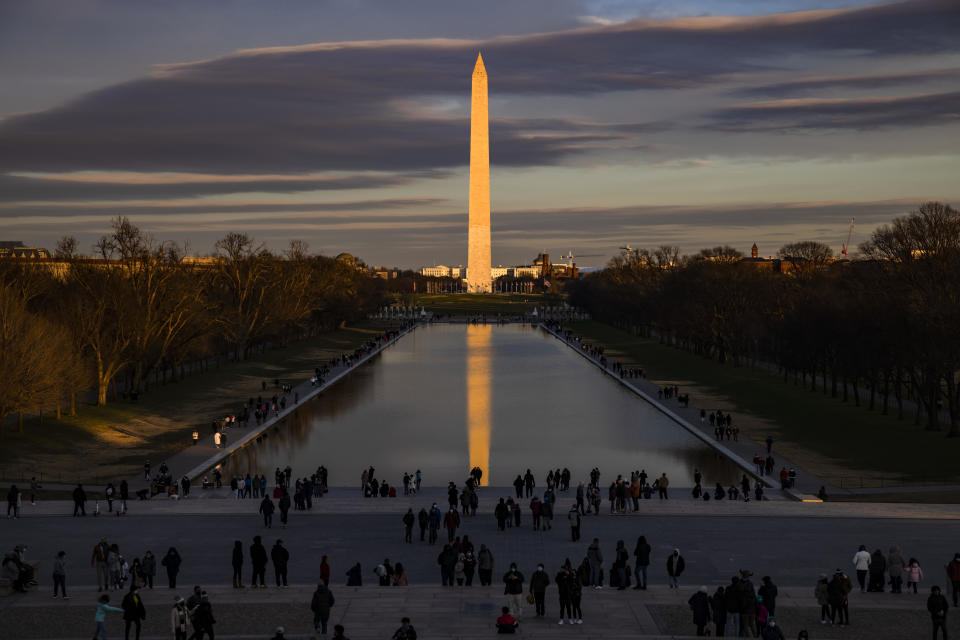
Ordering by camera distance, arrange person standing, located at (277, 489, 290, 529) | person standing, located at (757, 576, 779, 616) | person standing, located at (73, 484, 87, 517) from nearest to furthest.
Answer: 1. person standing, located at (757, 576, 779, 616)
2. person standing, located at (277, 489, 290, 529)
3. person standing, located at (73, 484, 87, 517)

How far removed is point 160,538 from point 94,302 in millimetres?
38429

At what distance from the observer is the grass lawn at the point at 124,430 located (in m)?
41.7

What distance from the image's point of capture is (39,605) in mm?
20766

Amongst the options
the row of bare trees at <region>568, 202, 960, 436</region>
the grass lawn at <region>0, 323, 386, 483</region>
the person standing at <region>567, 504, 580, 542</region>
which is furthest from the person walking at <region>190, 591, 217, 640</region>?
the row of bare trees at <region>568, 202, 960, 436</region>

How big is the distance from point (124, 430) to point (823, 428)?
36044 mm

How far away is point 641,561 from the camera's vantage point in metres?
21.7

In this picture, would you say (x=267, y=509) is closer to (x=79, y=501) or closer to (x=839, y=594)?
(x=79, y=501)

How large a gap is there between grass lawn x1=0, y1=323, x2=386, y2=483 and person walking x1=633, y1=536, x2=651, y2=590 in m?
25.7

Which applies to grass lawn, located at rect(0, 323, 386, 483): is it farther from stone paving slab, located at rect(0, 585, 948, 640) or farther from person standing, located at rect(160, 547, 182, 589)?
stone paving slab, located at rect(0, 585, 948, 640)

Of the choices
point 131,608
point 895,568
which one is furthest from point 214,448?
point 895,568

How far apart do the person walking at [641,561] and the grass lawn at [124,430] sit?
25.7 m

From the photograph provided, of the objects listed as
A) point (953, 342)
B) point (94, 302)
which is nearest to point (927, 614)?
point (953, 342)

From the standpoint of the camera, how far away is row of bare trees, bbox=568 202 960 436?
158 feet

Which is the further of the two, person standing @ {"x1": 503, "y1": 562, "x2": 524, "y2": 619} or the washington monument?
the washington monument
